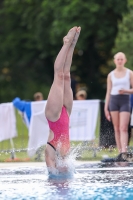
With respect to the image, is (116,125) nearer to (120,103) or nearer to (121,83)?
(120,103)

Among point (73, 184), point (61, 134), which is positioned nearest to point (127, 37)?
point (61, 134)

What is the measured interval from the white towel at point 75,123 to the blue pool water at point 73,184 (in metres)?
3.17

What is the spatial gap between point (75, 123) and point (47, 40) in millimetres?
21985

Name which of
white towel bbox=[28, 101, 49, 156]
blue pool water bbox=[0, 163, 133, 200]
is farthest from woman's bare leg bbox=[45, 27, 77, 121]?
white towel bbox=[28, 101, 49, 156]

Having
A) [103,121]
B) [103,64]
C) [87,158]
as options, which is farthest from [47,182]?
[103,64]

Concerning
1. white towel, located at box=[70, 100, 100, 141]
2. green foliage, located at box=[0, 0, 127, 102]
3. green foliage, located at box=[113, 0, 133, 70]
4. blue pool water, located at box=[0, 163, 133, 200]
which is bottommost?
blue pool water, located at box=[0, 163, 133, 200]

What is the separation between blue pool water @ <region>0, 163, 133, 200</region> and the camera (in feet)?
25.8

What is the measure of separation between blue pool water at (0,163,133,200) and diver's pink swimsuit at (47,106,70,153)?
0.40 metres

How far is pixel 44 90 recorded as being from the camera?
1630 inches

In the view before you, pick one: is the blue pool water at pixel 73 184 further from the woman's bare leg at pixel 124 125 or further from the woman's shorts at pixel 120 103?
the woman's shorts at pixel 120 103

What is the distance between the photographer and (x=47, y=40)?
36.3 metres

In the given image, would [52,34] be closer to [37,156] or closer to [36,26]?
[36,26]

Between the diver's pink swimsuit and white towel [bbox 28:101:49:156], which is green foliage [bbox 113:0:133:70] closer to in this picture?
white towel [bbox 28:101:49:156]

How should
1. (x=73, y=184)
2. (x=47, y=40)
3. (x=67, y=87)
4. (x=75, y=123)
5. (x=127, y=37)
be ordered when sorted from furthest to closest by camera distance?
(x=47, y=40) → (x=127, y=37) → (x=75, y=123) → (x=67, y=87) → (x=73, y=184)
